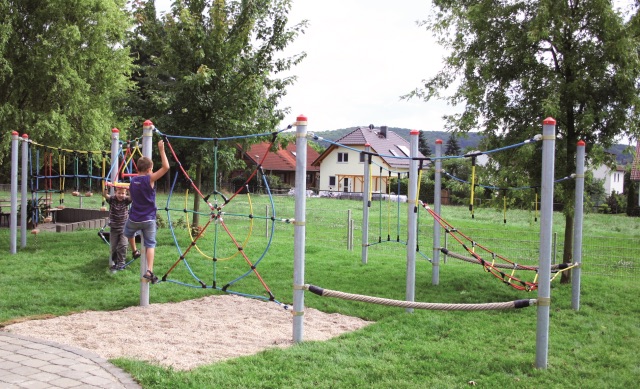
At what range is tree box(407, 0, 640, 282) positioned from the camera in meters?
8.39

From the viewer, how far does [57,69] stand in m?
17.6

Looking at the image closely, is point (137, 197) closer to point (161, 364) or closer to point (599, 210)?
point (161, 364)

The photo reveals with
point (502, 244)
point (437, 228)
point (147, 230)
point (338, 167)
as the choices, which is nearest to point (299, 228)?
point (147, 230)

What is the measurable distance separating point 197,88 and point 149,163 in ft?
17.4

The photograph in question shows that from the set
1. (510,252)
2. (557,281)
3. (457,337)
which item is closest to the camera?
(457,337)

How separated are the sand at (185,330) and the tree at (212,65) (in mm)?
5770

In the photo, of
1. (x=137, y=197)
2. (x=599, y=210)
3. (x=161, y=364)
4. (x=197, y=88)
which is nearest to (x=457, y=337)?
(x=161, y=364)

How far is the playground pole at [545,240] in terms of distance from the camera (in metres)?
5.25

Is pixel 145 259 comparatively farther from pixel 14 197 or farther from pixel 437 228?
pixel 14 197

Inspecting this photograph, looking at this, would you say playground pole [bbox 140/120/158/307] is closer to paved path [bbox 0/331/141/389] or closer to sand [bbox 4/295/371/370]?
sand [bbox 4/295/371/370]

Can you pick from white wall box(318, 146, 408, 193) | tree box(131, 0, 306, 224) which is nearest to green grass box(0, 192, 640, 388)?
tree box(131, 0, 306, 224)

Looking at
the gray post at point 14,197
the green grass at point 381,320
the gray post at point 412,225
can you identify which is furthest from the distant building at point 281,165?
the gray post at point 412,225

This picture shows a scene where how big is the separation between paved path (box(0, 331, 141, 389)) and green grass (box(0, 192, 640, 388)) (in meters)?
0.19

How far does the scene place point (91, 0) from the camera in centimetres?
1808
